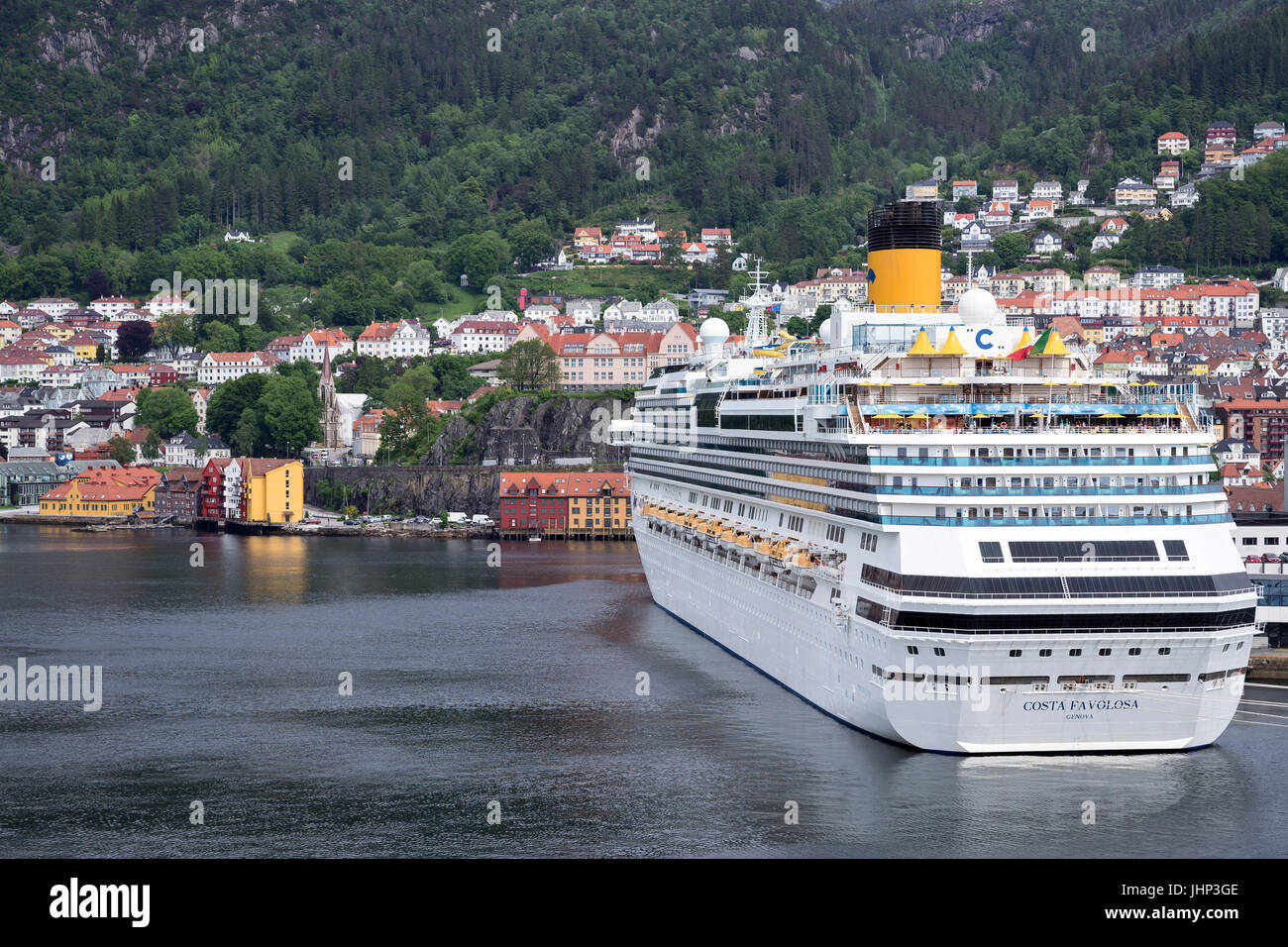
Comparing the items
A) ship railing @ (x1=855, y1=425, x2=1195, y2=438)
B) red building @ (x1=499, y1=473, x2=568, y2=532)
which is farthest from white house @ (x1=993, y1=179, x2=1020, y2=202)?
ship railing @ (x1=855, y1=425, x2=1195, y2=438)

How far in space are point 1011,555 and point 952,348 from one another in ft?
17.3

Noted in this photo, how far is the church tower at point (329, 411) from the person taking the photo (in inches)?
4658

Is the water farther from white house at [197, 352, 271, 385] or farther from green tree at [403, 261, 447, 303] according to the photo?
green tree at [403, 261, 447, 303]

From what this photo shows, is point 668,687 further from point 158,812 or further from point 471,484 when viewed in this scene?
point 471,484

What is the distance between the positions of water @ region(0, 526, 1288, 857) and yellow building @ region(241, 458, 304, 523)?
140ft

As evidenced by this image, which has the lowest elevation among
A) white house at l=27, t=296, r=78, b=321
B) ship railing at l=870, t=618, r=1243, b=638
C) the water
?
the water

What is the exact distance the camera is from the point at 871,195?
158m

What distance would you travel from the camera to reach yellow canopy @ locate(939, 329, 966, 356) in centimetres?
3212

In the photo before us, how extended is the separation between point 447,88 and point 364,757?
168979mm

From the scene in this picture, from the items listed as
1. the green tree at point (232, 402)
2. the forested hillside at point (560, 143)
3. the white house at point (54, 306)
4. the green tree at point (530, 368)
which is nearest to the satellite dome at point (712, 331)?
the green tree at point (530, 368)

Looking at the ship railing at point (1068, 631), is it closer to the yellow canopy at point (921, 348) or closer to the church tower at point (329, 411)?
the yellow canopy at point (921, 348)

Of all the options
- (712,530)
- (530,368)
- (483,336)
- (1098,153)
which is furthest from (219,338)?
(712,530)

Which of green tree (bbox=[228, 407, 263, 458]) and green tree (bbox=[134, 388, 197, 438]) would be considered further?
green tree (bbox=[134, 388, 197, 438])

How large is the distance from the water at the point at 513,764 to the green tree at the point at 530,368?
195ft
